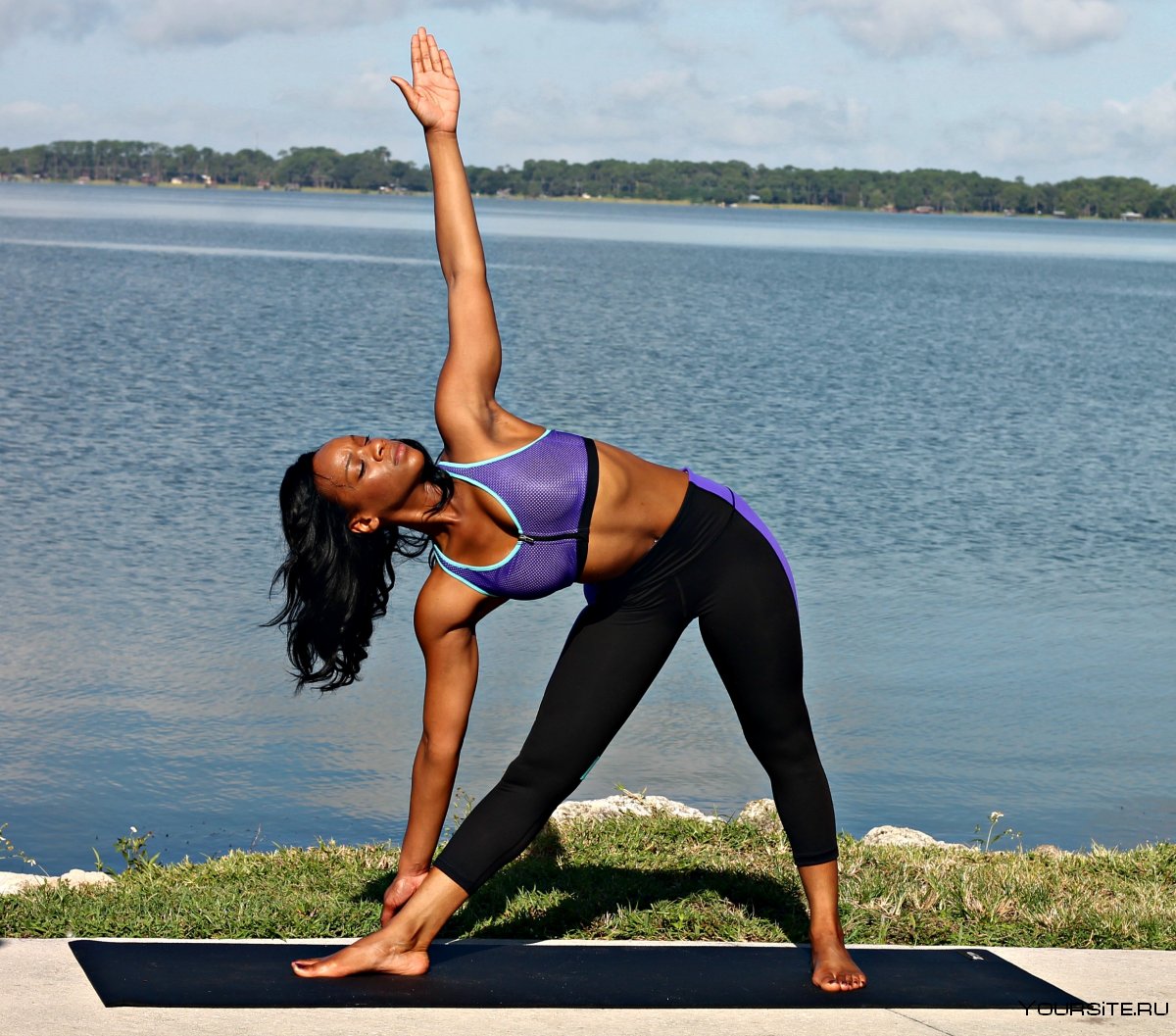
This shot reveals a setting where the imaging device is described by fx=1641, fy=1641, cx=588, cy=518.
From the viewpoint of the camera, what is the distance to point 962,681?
10.6 metres

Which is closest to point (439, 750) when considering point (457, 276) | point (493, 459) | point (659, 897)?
point (493, 459)

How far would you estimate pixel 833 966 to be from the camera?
4.26m

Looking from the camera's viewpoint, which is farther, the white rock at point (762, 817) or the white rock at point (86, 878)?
the white rock at point (762, 817)

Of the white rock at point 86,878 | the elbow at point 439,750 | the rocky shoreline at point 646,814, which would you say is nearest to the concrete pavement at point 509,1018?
the elbow at point 439,750

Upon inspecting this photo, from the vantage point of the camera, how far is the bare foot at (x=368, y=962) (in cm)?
416

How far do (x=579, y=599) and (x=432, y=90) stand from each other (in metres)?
7.68

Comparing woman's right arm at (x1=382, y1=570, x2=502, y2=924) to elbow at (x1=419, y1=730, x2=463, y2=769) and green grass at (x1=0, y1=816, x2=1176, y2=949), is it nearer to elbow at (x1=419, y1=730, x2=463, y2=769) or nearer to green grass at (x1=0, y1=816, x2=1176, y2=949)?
elbow at (x1=419, y1=730, x2=463, y2=769)

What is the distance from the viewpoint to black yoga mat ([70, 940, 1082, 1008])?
4035 millimetres

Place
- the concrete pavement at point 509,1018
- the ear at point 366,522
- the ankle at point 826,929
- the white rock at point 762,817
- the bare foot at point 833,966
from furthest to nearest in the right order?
the white rock at point 762,817 → the ankle at point 826,929 → the bare foot at point 833,966 → the ear at point 366,522 → the concrete pavement at point 509,1018

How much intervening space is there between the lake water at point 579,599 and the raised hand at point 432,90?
3949mm

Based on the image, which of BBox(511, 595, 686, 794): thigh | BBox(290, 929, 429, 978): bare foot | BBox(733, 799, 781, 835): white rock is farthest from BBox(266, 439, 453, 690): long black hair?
BBox(733, 799, 781, 835): white rock

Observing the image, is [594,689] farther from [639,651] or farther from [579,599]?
[579,599]

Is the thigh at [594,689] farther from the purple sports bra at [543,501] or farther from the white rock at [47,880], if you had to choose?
the white rock at [47,880]

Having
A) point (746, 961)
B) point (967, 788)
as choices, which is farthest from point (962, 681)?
point (746, 961)
